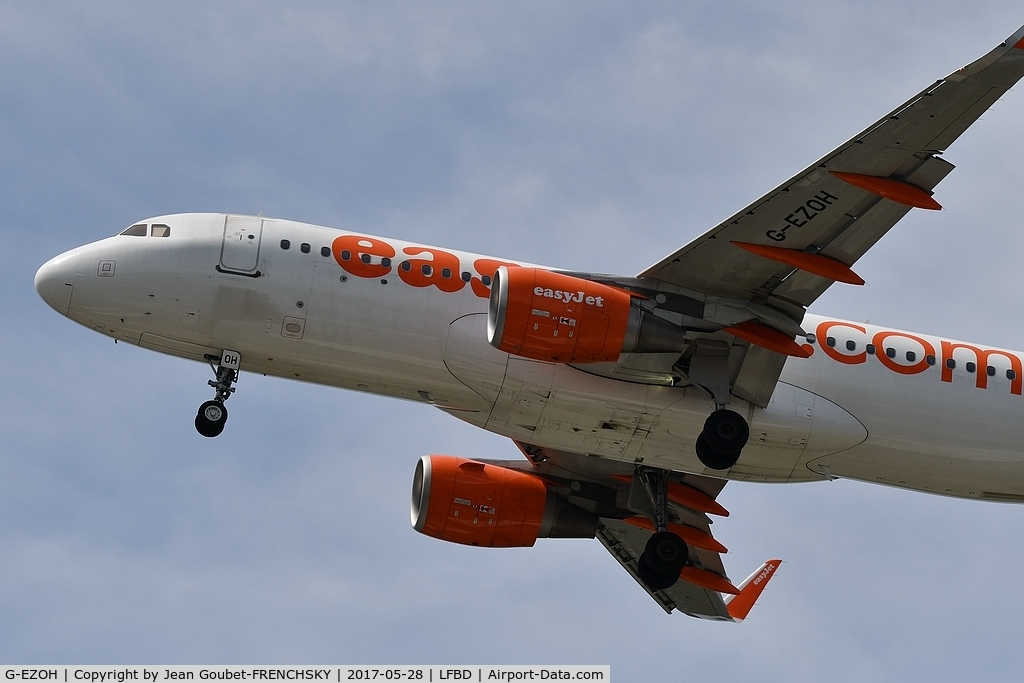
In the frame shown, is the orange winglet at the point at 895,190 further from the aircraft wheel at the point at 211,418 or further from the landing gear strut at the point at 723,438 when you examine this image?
the aircraft wheel at the point at 211,418

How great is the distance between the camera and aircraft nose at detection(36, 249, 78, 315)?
95.3ft

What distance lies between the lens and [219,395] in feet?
97.3

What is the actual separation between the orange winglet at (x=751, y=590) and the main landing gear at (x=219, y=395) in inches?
606

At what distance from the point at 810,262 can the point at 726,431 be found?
3.95 meters

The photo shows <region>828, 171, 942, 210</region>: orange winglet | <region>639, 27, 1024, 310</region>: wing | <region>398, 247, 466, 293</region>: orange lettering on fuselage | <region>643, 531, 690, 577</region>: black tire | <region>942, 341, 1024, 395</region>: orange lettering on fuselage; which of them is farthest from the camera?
<region>643, 531, 690, 577</region>: black tire

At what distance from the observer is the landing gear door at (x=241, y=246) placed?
2909 cm

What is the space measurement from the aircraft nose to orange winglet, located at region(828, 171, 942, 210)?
52.8 feet

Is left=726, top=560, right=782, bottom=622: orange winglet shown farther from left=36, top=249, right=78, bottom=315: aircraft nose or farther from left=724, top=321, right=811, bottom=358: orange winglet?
left=36, top=249, right=78, bottom=315: aircraft nose

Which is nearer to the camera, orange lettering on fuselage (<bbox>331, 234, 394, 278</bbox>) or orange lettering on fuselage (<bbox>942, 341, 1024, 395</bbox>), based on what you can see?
orange lettering on fuselage (<bbox>331, 234, 394, 278</bbox>)

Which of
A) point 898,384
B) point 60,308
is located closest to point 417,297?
point 60,308

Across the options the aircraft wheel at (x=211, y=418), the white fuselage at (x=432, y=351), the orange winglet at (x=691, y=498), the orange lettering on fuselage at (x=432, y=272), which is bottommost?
the orange winglet at (x=691, y=498)

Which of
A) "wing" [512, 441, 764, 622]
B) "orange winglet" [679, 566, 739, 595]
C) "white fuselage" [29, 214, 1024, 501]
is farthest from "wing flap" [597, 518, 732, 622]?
"white fuselage" [29, 214, 1024, 501]

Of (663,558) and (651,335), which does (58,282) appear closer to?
(651,335)

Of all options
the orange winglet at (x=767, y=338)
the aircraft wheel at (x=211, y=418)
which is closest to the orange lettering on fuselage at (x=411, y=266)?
the aircraft wheel at (x=211, y=418)
